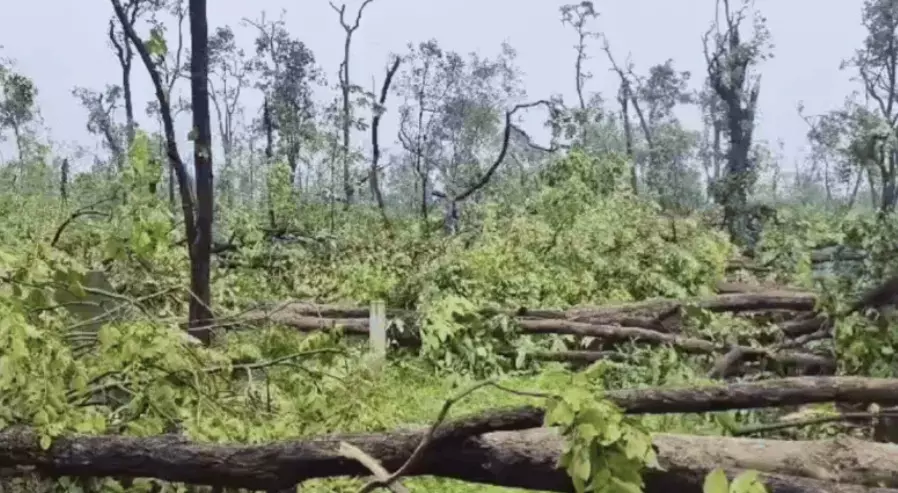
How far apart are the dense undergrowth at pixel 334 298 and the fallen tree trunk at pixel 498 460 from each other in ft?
0.67

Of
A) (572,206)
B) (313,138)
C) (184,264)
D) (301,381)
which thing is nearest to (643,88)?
(313,138)

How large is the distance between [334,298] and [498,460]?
7.48m

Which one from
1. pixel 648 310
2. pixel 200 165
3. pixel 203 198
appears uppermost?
pixel 200 165

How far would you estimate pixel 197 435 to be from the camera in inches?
118

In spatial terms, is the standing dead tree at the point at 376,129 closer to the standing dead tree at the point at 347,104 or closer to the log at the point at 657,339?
the standing dead tree at the point at 347,104

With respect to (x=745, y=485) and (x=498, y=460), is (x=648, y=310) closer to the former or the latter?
(x=498, y=460)

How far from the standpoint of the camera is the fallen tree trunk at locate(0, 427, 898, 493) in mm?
2395

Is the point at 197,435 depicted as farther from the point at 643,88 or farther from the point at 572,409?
the point at 643,88

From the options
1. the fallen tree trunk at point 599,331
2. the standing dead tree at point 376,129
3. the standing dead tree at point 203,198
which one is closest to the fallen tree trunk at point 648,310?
the fallen tree trunk at point 599,331

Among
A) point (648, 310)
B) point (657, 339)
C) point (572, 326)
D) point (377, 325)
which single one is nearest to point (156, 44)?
point (377, 325)

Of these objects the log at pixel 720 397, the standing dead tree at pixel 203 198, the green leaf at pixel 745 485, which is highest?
the standing dead tree at pixel 203 198

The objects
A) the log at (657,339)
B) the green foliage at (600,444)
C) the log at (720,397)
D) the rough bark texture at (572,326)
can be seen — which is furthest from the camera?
the rough bark texture at (572,326)

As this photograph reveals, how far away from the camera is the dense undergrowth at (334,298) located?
3.08 metres

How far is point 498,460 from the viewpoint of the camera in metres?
2.45
